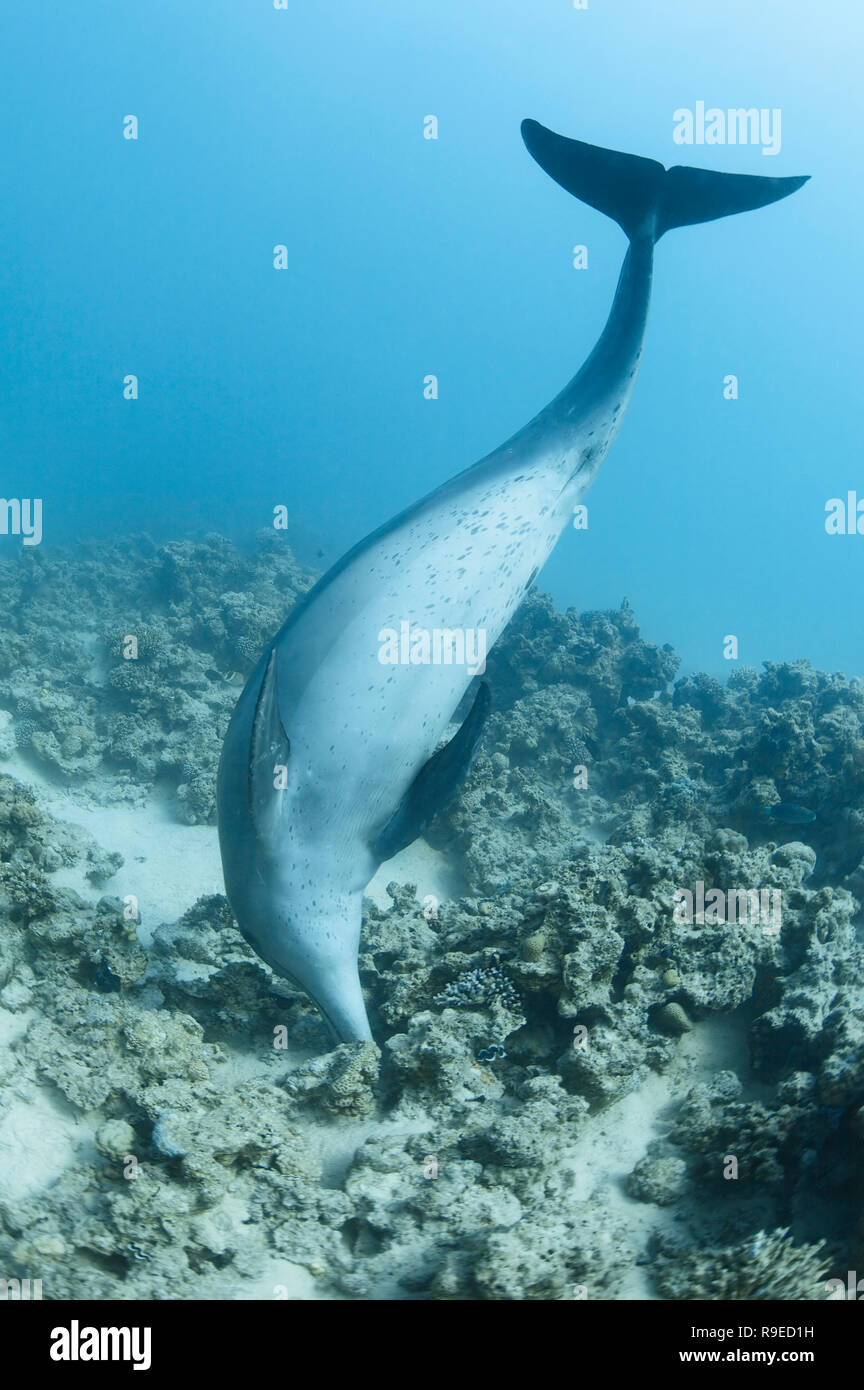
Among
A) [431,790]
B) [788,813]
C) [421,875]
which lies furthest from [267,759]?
[788,813]

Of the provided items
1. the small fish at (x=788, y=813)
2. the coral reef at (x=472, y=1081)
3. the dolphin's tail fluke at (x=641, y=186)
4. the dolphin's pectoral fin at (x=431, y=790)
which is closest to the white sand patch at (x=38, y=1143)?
the coral reef at (x=472, y=1081)

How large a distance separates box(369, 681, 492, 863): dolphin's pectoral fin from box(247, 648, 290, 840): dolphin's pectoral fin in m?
0.73

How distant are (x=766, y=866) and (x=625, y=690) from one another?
6.90m

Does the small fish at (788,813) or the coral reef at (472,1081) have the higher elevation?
the small fish at (788,813)

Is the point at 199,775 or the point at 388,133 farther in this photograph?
the point at 388,133

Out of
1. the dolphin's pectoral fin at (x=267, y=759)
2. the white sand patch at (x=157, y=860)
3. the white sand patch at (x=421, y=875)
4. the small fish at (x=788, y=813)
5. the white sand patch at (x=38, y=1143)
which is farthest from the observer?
the white sand patch at (x=421, y=875)

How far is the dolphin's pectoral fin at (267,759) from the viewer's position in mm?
3258

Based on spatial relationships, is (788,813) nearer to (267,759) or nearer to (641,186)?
(267,759)

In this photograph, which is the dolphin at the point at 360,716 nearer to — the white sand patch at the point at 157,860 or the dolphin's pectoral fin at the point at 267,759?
the dolphin's pectoral fin at the point at 267,759

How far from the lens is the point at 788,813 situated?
688cm

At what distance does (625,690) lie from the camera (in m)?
11.8

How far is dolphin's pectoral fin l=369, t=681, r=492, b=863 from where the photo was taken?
3766mm

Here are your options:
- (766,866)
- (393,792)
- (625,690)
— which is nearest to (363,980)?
(393,792)
